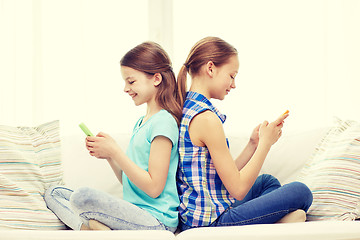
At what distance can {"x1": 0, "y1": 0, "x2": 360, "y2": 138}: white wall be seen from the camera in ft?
9.43

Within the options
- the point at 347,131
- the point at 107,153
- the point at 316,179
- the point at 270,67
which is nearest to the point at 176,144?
the point at 107,153

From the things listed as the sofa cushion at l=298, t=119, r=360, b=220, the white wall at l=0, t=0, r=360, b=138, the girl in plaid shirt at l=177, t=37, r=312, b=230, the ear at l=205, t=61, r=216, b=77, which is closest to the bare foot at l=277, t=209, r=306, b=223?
the girl in plaid shirt at l=177, t=37, r=312, b=230

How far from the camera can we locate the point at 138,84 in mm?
1655

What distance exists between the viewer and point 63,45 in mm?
2994

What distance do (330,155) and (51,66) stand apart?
6.33 feet

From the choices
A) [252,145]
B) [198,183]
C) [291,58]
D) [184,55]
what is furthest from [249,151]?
[184,55]

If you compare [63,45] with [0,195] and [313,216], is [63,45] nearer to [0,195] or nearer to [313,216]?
[0,195]

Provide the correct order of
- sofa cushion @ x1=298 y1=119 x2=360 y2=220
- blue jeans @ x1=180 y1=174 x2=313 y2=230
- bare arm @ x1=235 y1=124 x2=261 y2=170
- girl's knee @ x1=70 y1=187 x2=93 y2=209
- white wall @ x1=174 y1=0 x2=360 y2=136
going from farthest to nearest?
white wall @ x1=174 y1=0 x2=360 y2=136, bare arm @ x1=235 y1=124 x2=261 y2=170, sofa cushion @ x1=298 y1=119 x2=360 y2=220, blue jeans @ x1=180 y1=174 x2=313 y2=230, girl's knee @ x1=70 y1=187 x2=93 y2=209

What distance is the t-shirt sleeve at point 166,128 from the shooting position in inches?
61.4

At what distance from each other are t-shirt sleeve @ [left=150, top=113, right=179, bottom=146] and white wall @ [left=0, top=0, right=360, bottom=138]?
131 centimetres

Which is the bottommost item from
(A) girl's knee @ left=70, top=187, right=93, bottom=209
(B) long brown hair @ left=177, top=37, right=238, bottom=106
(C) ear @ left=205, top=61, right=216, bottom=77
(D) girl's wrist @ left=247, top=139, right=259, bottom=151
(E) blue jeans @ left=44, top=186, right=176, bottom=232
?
(E) blue jeans @ left=44, top=186, right=176, bottom=232

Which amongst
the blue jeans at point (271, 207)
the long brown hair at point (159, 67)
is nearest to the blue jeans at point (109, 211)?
the blue jeans at point (271, 207)

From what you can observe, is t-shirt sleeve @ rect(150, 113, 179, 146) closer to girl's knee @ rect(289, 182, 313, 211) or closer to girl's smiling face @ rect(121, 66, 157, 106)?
girl's smiling face @ rect(121, 66, 157, 106)

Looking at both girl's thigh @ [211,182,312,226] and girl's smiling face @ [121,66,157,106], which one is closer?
girl's thigh @ [211,182,312,226]
